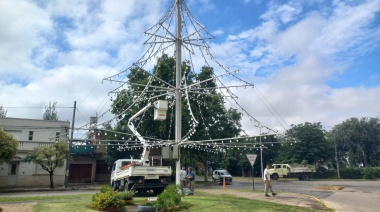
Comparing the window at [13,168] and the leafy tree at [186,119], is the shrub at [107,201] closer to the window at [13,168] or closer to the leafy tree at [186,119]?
the leafy tree at [186,119]

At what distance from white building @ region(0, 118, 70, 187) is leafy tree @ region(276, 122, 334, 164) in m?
35.0

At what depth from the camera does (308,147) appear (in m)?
52.9

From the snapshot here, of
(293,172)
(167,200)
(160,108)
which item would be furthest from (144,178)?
(293,172)

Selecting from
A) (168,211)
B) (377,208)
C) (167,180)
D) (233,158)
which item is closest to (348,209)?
(377,208)

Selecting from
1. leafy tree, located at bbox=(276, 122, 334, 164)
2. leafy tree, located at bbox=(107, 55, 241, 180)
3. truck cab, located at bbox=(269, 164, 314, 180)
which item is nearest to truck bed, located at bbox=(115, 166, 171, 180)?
leafy tree, located at bbox=(107, 55, 241, 180)

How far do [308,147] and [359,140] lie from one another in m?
18.3

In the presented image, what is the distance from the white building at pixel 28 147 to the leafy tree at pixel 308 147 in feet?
115

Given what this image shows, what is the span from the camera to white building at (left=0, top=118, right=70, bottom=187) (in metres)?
30.3

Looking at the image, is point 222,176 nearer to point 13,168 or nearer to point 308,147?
point 13,168

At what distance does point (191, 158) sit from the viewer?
120 ft

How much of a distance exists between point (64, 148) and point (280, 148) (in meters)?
46.7

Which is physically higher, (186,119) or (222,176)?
(186,119)

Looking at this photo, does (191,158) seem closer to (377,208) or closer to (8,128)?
(8,128)

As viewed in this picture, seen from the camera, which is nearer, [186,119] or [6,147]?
[6,147]
